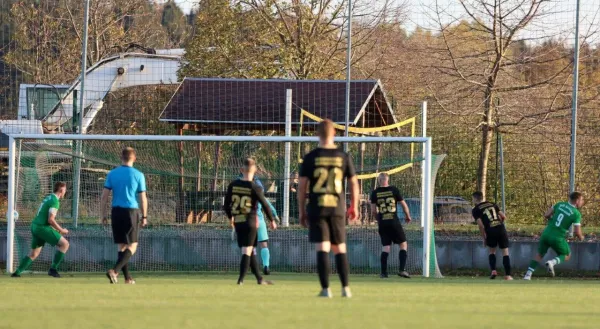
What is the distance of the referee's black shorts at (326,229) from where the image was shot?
34.8 ft

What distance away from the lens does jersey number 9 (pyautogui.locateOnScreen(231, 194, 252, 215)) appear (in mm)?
14219

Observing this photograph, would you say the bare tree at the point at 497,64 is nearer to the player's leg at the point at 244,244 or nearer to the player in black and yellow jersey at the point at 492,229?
the player in black and yellow jersey at the point at 492,229

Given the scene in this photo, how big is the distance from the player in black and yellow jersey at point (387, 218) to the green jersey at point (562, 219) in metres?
2.50

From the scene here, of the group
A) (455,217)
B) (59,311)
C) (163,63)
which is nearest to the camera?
(59,311)

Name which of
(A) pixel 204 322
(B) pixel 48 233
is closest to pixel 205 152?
(B) pixel 48 233

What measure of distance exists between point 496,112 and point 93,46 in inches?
771

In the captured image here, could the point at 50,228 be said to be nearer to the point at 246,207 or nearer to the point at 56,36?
the point at 246,207

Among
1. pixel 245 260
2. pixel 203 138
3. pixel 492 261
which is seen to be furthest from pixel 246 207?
pixel 492 261

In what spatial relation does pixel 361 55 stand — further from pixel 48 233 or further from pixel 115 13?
pixel 48 233

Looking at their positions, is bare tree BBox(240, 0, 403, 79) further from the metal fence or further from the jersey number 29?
the jersey number 29

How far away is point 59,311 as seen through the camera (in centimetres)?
930

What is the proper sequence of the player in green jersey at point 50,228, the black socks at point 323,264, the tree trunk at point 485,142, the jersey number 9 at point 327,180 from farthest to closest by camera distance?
the tree trunk at point 485,142, the player in green jersey at point 50,228, the jersey number 9 at point 327,180, the black socks at point 323,264

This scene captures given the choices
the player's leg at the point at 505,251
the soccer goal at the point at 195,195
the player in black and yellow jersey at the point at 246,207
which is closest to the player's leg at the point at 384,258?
the soccer goal at the point at 195,195

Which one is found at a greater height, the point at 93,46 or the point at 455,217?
the point at 93,46
